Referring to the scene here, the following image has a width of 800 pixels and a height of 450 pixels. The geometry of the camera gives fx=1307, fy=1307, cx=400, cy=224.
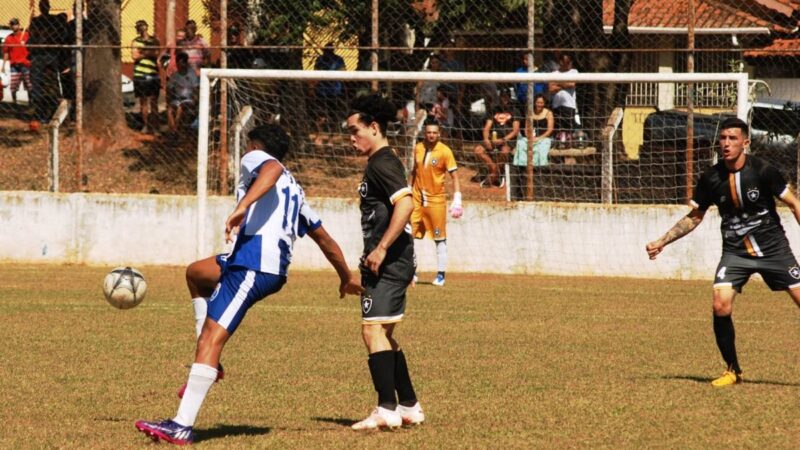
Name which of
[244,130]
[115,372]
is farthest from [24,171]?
[115,372]

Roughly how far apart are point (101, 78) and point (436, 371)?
14005mm

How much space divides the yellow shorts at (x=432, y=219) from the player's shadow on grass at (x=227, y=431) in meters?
10.5

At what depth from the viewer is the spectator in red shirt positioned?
23.1m

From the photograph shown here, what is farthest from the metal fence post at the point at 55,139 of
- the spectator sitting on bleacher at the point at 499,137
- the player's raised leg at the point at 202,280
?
the player's raised leg at the point at 202,280

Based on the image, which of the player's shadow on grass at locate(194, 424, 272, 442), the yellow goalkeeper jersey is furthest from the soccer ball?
the yellow goalkeeper jersey

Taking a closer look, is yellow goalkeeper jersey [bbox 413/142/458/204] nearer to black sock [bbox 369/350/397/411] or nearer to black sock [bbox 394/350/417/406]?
black sock [bbox 394/350/417/406]

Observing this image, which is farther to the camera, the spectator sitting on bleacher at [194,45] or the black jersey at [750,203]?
the spectator sitting on bleacher at [194,45]

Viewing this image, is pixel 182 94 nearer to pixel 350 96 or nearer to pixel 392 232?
pixel 350 96

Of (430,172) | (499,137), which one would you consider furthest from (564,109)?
(430,172)

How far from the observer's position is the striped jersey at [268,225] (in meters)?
7.68

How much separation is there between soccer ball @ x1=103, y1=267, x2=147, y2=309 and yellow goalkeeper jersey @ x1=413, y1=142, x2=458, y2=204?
7.65 m

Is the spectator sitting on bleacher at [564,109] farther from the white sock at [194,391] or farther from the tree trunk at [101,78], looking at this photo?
the white sock at [194,391]

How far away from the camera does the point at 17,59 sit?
77.7 ft

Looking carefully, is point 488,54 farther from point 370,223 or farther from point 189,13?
point 370,223
